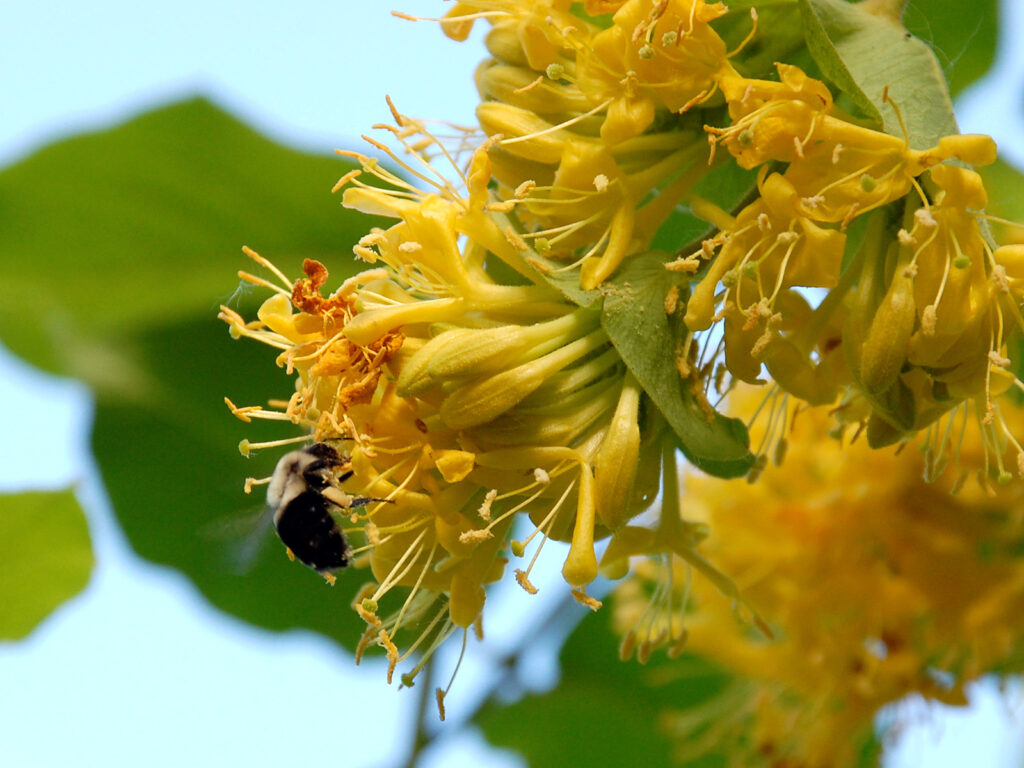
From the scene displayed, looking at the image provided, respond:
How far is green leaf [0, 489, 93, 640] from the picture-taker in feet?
5.46

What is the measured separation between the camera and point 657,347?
1.23 metres

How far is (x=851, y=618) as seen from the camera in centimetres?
217

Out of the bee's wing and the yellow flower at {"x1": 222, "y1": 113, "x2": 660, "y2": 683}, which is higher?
the yellow flower at {"x1": 222, "y1": 113, "x2": 660, "y2": 683}

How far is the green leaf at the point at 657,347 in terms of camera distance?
122 centimetres

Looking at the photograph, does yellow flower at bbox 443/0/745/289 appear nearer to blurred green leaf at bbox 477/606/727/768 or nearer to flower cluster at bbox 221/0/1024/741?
flower cluster at bbox 221/0/1024/741

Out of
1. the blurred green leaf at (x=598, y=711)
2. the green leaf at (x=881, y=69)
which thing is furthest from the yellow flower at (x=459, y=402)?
the blurred green leaf at (x=598, y=711)

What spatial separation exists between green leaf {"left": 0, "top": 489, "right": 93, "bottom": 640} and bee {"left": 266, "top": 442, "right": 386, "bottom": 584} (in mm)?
301

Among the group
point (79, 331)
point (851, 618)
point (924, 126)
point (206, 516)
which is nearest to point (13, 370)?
point (79, 331)

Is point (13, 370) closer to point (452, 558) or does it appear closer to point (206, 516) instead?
point (206, 516)

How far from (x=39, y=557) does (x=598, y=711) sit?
1.48 metres

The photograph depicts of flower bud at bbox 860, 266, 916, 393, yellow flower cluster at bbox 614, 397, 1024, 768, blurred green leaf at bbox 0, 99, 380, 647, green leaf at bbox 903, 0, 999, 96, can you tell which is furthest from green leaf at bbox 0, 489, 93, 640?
green leaf at bbox 903, 0, 999, 96

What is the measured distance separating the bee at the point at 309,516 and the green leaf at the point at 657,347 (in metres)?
0.44

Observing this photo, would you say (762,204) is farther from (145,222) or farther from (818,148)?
(145,222)

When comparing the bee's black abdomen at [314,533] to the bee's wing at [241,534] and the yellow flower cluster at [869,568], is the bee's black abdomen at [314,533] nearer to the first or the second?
the bee's wing at [241,534]
